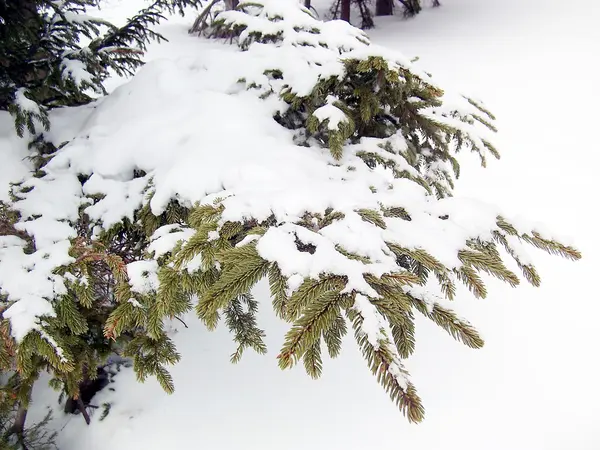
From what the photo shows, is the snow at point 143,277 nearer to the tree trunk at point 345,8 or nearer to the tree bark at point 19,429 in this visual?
the tree bark at point 19,429

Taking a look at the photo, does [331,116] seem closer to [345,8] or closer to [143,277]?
[143,277]

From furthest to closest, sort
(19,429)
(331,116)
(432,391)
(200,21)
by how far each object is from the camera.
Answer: (200,21), (432,391), (19,429), (331,116)

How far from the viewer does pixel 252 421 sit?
9.71 feet

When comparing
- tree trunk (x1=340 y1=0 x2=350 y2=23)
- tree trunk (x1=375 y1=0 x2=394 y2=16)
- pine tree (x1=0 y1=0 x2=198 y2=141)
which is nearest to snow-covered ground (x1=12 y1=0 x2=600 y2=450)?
pine tree (x1=0 y1=0 x2=198 y2=141)

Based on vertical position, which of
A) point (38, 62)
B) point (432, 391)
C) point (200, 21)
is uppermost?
point (38, 62)

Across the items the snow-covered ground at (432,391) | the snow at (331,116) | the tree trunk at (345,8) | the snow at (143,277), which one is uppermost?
the snow at (331,116)

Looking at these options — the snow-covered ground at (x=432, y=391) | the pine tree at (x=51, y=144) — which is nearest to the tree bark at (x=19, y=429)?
the pine tree at (x=51, y=144)

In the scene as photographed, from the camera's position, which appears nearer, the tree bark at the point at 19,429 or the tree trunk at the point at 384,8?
the tree bark at the point at 19,429

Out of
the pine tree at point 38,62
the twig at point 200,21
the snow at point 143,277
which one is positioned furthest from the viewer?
the twig at point 200,21

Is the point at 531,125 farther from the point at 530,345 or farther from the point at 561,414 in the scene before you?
the point at 561,414

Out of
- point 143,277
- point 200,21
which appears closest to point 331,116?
point 143,277

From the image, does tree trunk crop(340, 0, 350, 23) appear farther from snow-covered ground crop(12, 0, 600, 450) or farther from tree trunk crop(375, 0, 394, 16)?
snow-covered ground crop(12, 0, 600, 450)

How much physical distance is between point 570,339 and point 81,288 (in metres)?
3.76

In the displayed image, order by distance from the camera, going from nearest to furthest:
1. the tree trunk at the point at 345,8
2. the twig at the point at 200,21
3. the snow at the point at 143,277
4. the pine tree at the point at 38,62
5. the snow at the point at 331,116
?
the snow at the point at 143,277, the snow at the point at 331,116, the pine tree at the point at 38,62, the tree trunk at the point at 345,8, the twig at the point at 200,21
